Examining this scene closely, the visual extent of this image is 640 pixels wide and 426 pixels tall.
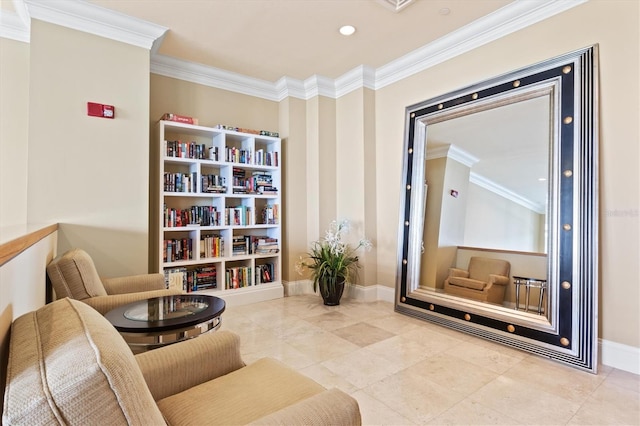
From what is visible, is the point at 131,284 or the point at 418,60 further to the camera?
the point at 418,60

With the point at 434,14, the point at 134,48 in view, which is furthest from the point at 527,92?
the point at 134,48

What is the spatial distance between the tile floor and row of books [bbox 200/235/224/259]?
86 cm

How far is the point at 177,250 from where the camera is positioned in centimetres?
374

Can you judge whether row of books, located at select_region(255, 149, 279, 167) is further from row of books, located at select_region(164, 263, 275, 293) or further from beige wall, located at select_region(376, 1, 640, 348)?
beige wall, located at select_region(376, 1, 640, 348)

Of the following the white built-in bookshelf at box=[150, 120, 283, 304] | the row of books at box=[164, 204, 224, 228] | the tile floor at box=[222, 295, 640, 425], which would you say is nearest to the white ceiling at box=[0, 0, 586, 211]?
the white built-in bookshelf at box=[150, 120, 283, 304]

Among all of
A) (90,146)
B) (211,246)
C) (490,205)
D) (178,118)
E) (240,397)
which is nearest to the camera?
(240,397)

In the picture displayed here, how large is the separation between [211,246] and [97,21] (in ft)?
7.99

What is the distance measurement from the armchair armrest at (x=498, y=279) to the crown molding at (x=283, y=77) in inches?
87.8

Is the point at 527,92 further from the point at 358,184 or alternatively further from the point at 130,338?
the point at 130,338

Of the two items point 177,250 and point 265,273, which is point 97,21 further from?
point 265,273

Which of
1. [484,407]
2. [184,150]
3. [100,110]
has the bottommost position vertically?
[484,407]

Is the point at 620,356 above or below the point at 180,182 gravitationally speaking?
below

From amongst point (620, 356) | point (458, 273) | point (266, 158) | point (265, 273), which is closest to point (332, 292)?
point (265, 273)

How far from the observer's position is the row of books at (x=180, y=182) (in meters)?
3.67
